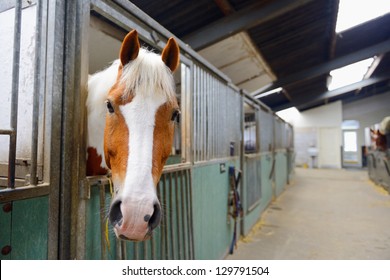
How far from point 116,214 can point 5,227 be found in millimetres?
275

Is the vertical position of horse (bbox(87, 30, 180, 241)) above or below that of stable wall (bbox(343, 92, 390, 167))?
below

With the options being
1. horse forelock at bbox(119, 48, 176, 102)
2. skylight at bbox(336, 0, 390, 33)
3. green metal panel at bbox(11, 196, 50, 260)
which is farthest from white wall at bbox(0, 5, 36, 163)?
skylight at bbox(336, 0, 390, 33)

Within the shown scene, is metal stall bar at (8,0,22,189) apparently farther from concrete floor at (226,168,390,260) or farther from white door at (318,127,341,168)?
white door at (318,127,341,168)

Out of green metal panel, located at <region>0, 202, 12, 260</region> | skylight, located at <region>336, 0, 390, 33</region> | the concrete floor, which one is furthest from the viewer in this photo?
the concrete floor

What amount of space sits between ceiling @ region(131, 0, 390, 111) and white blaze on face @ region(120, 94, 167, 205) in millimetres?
651

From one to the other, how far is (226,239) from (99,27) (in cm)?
196

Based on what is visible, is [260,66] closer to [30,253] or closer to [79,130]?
[79,130]

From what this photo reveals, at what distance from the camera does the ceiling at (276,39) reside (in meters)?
1.69

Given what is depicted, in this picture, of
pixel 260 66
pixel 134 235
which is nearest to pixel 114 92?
pixel 134 235

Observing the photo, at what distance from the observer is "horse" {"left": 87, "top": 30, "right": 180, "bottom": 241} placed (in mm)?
638

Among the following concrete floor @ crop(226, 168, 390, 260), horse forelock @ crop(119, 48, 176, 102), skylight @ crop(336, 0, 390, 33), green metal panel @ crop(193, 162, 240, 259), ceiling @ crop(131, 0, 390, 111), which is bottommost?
concrete floor @ crop(226, 168, 390, 260)

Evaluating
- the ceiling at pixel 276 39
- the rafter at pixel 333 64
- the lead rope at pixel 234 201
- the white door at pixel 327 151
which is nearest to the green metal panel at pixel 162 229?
the lead rope at pixel 234 201

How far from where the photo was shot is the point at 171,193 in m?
1.39

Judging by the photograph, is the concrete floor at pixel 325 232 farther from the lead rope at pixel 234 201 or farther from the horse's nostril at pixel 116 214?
the horse's nostril at pixel 116 214
